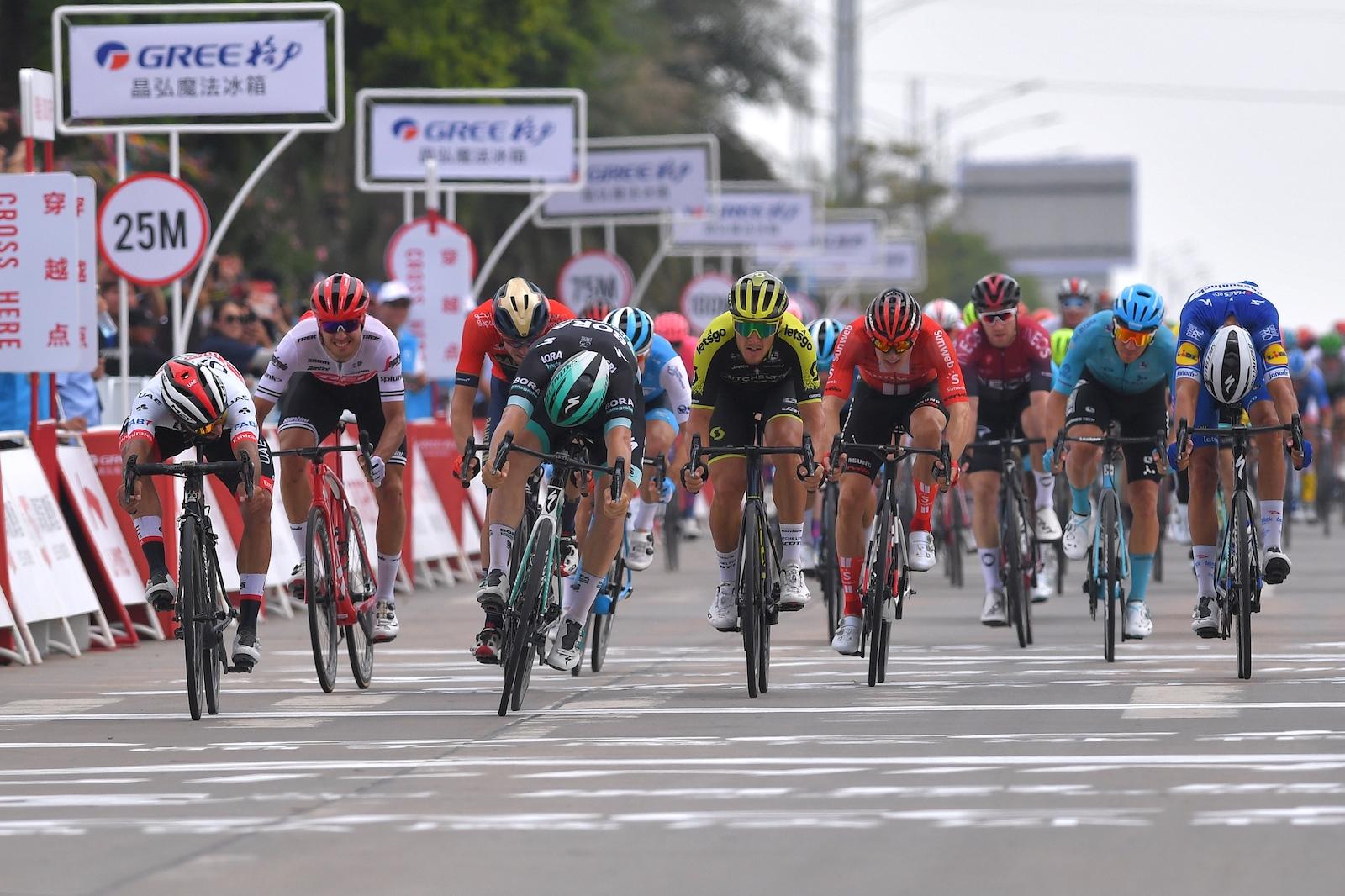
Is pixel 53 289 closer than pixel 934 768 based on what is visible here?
No

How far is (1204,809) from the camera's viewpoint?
809cm

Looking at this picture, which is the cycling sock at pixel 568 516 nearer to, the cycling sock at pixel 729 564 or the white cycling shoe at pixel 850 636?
the cycling sock at pixel 729 564

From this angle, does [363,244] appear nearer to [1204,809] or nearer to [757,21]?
[757,21]

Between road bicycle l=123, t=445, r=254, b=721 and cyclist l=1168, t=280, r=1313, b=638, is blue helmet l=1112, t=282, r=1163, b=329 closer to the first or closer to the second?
cyclist l=1168, t=280, r=1313, b=638

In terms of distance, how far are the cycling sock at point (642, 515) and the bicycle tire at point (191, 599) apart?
4.70 metres

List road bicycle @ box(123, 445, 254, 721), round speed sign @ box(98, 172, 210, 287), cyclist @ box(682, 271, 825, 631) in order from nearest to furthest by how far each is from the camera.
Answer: road bicycle @ box(123, 445, 254, 721), cyclist @ box(682, 271, 825, 631), round speed sign @ box(98, 172, 210, 287)

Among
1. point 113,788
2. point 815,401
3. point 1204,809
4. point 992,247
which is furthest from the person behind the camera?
point 992,247

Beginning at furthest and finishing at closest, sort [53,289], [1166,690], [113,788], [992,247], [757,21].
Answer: [992,247], [757,21], [53,289], [1166,690], [113,788]

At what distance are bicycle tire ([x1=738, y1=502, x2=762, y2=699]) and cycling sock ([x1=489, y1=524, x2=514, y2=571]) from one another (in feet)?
3.54

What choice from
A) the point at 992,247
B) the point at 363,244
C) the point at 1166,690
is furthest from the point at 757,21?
the point at 992,247

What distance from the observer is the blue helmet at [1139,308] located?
13.7 m

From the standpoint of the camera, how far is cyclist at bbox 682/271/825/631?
12383 mm

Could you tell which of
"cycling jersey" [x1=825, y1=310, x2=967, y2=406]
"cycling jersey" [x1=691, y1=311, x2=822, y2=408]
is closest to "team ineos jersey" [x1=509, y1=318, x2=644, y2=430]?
"cycling jersey" [x1=691, y1=311, x2=822, y2=408]

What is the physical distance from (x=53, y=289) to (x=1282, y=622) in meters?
7.89
